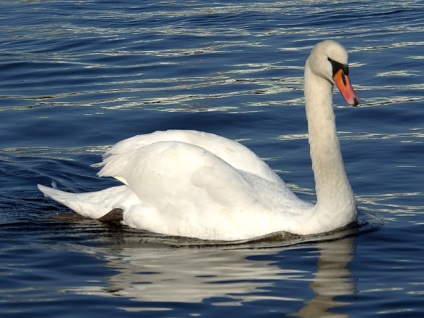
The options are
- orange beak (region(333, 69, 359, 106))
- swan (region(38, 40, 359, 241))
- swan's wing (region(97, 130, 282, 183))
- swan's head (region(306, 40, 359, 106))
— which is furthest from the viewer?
swan's wing (region(97, 130, 282, 183))

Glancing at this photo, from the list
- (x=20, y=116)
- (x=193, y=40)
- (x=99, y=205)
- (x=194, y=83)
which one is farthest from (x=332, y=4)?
(x=99, y=205)

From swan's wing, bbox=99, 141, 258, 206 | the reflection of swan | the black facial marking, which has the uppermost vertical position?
the black facial marking

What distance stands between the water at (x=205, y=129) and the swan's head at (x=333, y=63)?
3.78 ft

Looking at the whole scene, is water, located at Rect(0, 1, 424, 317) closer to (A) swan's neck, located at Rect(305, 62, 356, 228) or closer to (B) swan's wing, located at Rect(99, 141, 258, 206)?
(A) swan's neck, located at Rect(305, 62, 356, 228)

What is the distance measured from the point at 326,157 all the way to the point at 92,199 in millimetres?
1986

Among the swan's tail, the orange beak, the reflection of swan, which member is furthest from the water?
the orange beak

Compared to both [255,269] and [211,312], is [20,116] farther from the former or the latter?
[211,312]

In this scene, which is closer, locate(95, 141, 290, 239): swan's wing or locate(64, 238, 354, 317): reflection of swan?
locate(64, 238, 354, 317): reflection of swan

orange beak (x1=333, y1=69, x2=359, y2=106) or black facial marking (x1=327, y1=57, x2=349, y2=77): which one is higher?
black facial marking (x1=327, y1=57, x2=349, y2=77)

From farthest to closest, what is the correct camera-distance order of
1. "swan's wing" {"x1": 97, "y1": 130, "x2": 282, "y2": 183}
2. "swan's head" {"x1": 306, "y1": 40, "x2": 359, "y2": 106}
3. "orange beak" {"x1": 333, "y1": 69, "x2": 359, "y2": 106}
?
"swan's wing" {"x1": 97, "y1": 130, "x2": 282, "y2": 183}
"swan's head" {"x1": 306, "y1": 40, "x2": 359, "y2": 106}
"orange beak" {"x1": 333, "y1": 69, "x2": 359, "y2": 106}

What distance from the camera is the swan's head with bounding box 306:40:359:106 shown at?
9430 millimetres

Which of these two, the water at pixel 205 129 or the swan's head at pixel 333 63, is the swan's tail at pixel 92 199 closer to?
the water at pixel 205 129

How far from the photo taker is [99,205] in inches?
414

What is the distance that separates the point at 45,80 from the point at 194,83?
1879 mm
